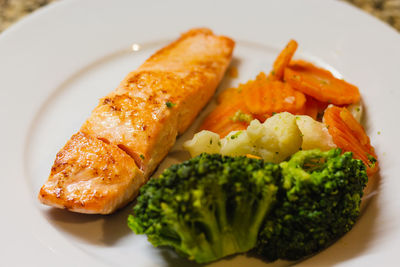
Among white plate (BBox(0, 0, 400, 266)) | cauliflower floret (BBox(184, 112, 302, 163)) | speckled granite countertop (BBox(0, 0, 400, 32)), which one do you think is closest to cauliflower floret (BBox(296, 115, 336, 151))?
cauliflower floret (BBox(184, 112, 302, 163))

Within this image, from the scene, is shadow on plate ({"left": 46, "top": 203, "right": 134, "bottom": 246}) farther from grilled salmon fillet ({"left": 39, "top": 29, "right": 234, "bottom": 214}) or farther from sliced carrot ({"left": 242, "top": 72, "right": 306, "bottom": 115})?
sliced carrot ({"left": 242, "top": 72, "right": 306, "bottom": 115})

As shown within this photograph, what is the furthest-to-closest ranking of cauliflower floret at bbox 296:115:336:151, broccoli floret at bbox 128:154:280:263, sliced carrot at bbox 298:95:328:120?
sliced carrot at bbox 298:95:328:120 → cauliflower floret at bbox 296:115:336:151 → broccoli floret at bbox 128:154:280:263

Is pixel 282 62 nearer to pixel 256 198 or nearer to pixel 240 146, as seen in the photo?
pixel 240 146

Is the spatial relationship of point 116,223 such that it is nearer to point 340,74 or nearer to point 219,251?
point 219,251

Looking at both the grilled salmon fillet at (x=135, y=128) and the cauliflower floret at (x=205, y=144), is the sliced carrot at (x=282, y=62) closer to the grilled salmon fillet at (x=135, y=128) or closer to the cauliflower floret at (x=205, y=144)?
the grilled salmon fillet at (x=135, y=128)

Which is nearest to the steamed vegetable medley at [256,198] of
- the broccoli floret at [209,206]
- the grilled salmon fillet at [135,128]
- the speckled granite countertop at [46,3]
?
the broccoli floret at [209,206]

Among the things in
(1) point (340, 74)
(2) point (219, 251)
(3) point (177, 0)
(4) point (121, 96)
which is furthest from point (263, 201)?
(3) point (177, 0)

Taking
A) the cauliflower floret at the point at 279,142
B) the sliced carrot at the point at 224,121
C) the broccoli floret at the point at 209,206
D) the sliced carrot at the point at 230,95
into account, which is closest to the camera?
the broccoli floret at the point at 209,206
